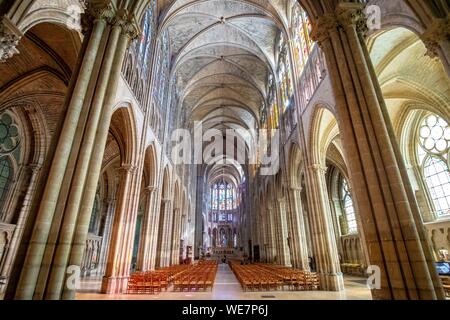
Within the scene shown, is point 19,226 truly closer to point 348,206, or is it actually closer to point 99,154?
point 99,154

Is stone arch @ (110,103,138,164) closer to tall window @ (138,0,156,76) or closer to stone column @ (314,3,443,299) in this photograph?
tall window @ (138,0,156,76)

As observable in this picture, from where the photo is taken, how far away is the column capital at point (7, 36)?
5996 millimetres

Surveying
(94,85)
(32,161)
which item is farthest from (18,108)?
(94,85)

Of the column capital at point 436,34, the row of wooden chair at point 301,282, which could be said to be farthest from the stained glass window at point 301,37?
the row of wooden chair at point 301,282

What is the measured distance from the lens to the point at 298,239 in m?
15.1

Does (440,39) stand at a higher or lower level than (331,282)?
higher

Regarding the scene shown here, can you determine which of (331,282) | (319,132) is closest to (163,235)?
(331,282)

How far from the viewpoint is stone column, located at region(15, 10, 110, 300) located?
4.68 m

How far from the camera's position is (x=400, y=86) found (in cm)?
1296

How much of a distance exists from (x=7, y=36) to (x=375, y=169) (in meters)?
10.2

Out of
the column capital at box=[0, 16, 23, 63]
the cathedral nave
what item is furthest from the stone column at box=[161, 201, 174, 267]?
the column capital at box=[0, 16, 23, 63]

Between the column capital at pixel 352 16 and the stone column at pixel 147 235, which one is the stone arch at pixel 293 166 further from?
the stone column at pixel 147 235
